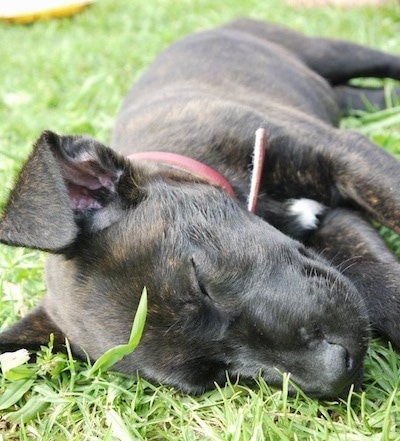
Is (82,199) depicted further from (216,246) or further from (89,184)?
(216,246)

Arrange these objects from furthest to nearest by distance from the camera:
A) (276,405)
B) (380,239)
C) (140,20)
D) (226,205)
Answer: (140,20) < (380,239) < (226,205) < (276,405)

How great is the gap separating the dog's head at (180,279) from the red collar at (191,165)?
0.26m

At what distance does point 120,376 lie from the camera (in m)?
2.84

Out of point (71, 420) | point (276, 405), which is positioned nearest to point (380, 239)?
point (276, 405)

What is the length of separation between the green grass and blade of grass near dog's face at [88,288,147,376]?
0.71 ft

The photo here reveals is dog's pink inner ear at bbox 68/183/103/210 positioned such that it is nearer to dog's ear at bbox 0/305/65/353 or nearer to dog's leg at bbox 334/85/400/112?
dog's ear at bbox 0/305/65/353

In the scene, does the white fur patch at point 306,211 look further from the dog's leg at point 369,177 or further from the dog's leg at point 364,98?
the dog's leg at point 364,98

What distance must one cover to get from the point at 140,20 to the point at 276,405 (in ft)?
23.0

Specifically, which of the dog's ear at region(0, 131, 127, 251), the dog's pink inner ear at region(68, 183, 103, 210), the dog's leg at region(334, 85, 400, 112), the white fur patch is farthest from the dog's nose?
the dog's leg at region(334, 85, 400, 112)

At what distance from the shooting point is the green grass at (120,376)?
2.51 m

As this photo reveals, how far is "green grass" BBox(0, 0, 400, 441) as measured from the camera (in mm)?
2508

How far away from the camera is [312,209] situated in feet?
11.5

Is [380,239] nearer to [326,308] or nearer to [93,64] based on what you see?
[326,308]

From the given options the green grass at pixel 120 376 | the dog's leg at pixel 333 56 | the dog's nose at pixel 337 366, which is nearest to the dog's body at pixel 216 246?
the dog's nose at pixel 337 366
